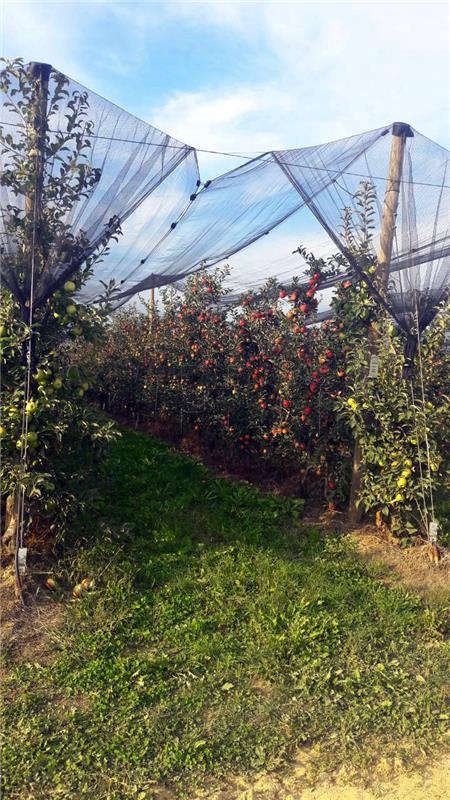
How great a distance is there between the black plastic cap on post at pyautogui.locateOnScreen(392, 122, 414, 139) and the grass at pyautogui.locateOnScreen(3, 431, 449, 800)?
276 cm

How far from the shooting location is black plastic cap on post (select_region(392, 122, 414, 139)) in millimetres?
Answer: 3955

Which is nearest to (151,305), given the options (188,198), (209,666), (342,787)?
(188,198)

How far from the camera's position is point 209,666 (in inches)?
112

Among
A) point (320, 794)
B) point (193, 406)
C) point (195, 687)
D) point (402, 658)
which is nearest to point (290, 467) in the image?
point (193, 406)

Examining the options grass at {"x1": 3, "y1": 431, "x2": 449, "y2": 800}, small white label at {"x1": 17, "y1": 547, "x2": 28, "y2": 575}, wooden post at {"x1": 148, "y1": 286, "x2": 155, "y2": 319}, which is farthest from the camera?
wooden post at {"x1": 148, "y1": 286, "x2": 155, "y2": 319}

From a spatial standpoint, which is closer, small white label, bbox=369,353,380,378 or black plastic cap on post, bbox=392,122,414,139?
black plastic cap on post, bbox=392,122,414,139

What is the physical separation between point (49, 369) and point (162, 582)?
136 centimetres

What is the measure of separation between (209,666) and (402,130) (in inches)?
135

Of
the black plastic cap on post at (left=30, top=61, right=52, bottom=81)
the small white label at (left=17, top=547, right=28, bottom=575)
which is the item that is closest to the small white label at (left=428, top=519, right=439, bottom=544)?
the small white label at (left=17, top=547, right=28, bottom=575)

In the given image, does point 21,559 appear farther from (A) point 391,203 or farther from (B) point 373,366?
(A) point 391,203

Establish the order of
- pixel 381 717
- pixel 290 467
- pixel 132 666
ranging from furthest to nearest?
1. pixel 290 467
2. pixel 132 666
3. pixel 381 717

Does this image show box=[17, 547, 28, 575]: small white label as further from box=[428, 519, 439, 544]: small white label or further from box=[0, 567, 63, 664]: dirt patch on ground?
box=[428, 519, 439, 544]: small white label

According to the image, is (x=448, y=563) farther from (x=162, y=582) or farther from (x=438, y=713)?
(x=162, y=582)

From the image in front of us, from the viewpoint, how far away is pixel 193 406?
21.1ft
